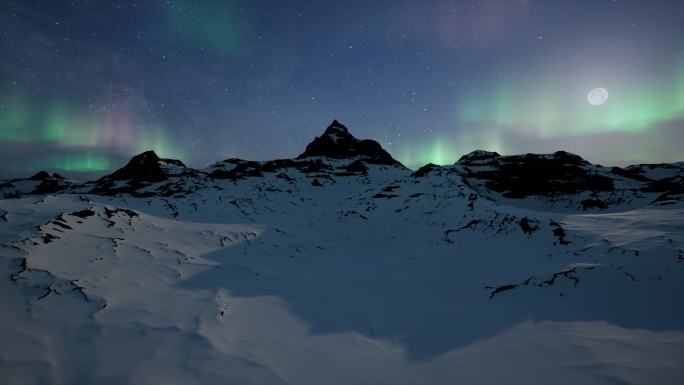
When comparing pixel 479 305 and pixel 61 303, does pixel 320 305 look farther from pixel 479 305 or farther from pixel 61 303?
pixel 61 303

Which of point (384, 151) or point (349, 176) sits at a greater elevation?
point (384, 151)

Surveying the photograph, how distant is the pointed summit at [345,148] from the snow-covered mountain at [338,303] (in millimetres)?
76414

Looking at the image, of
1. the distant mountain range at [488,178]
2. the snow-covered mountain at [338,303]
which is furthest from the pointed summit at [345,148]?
the snow-covered mountain at [338,303]

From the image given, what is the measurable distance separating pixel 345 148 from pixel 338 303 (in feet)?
299

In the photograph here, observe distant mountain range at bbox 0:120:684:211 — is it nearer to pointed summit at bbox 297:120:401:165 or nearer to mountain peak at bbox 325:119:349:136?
pointed summit at bbox 297:120:401:165

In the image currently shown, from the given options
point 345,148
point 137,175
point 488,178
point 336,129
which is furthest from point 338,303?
point 336,129

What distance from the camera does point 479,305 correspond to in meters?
9.63

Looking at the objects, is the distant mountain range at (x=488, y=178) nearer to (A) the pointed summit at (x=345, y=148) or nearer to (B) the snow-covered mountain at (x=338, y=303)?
(A) the pointed summit at (x=345, y=148)

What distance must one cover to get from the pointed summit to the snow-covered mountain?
7641cm

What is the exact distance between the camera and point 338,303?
34.9 ft

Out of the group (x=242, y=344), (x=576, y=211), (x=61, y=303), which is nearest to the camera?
(x=242, y=344)

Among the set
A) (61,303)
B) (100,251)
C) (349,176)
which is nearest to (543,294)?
(61,303)

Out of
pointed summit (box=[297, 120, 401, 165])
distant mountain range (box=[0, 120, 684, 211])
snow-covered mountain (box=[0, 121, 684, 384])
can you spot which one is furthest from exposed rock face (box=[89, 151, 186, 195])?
snow-covered mountain (box=[0, 121, 684, 384])

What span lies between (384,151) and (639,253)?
9595 cm
